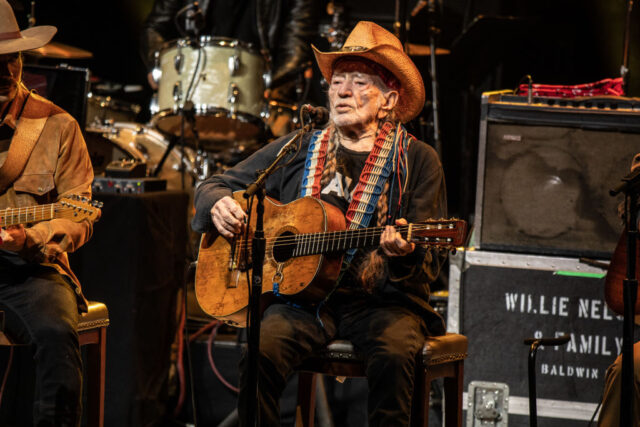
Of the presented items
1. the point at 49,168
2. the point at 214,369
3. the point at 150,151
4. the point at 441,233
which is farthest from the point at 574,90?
the point at 150,151

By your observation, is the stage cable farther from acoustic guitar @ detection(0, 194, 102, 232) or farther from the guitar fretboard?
the guitar fretboard

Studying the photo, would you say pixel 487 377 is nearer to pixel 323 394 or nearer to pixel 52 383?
pixel 323 394

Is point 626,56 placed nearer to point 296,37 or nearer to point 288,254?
point 288,254

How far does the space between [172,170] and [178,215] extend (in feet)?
5.28

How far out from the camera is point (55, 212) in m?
3.43

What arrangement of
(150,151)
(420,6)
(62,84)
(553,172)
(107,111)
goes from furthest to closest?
(107,111)
(150,151)
(420,6)
(62,84)
(553,172)

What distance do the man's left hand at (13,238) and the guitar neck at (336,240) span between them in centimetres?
115

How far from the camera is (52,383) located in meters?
3.20

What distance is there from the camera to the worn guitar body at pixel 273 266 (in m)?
3.29

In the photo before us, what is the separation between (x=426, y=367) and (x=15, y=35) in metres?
2.39

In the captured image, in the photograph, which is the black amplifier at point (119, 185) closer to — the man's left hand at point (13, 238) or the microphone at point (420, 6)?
the man's left hand at point (13, 238)

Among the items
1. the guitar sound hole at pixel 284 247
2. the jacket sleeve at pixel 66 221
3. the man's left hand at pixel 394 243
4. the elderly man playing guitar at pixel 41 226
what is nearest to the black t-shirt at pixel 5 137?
the elderly man playing guitar at pixel 41 226

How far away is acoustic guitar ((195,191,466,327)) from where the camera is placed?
127 inches

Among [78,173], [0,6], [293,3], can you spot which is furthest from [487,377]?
[293,3]
